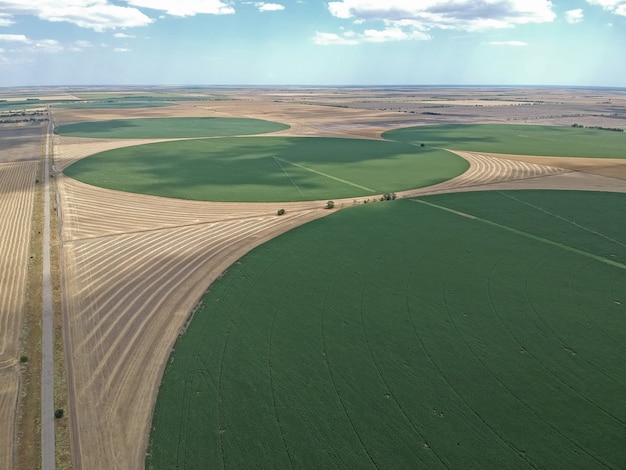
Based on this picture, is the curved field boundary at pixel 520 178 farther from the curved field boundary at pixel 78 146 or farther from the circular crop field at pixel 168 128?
the circular crop field at pixel 168 128

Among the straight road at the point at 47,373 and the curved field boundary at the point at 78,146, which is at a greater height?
the curved field boundary at the point at 78,146

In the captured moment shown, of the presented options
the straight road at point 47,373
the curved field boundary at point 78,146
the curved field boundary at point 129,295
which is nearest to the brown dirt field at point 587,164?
the curved field boundary at point 129,295

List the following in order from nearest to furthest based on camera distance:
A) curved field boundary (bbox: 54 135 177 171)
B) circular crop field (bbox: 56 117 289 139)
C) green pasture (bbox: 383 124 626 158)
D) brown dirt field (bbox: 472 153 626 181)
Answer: brown dirt field (bbox: 472 153 626 181) → curved field boundary (bbox: 54 135 177 171) → green pasture (bbox: 383 124 626 158) → circular crop field (bbox: 56 117 289 139)

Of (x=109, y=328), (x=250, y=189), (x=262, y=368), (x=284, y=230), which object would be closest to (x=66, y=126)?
(x=250, y=189)

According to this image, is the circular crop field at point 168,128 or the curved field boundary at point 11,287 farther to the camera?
the circular crop field at point 168,128

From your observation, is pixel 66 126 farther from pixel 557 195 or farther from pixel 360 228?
pixel 557 195

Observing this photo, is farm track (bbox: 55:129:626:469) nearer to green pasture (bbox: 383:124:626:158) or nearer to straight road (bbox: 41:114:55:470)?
straight road (bbox: 41:114:55:470)

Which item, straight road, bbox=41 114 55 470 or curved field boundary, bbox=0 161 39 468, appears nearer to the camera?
straight road, bbox=41 114 55 470

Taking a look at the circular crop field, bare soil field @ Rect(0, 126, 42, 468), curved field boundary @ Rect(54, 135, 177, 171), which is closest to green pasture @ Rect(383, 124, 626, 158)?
the circular crop field
